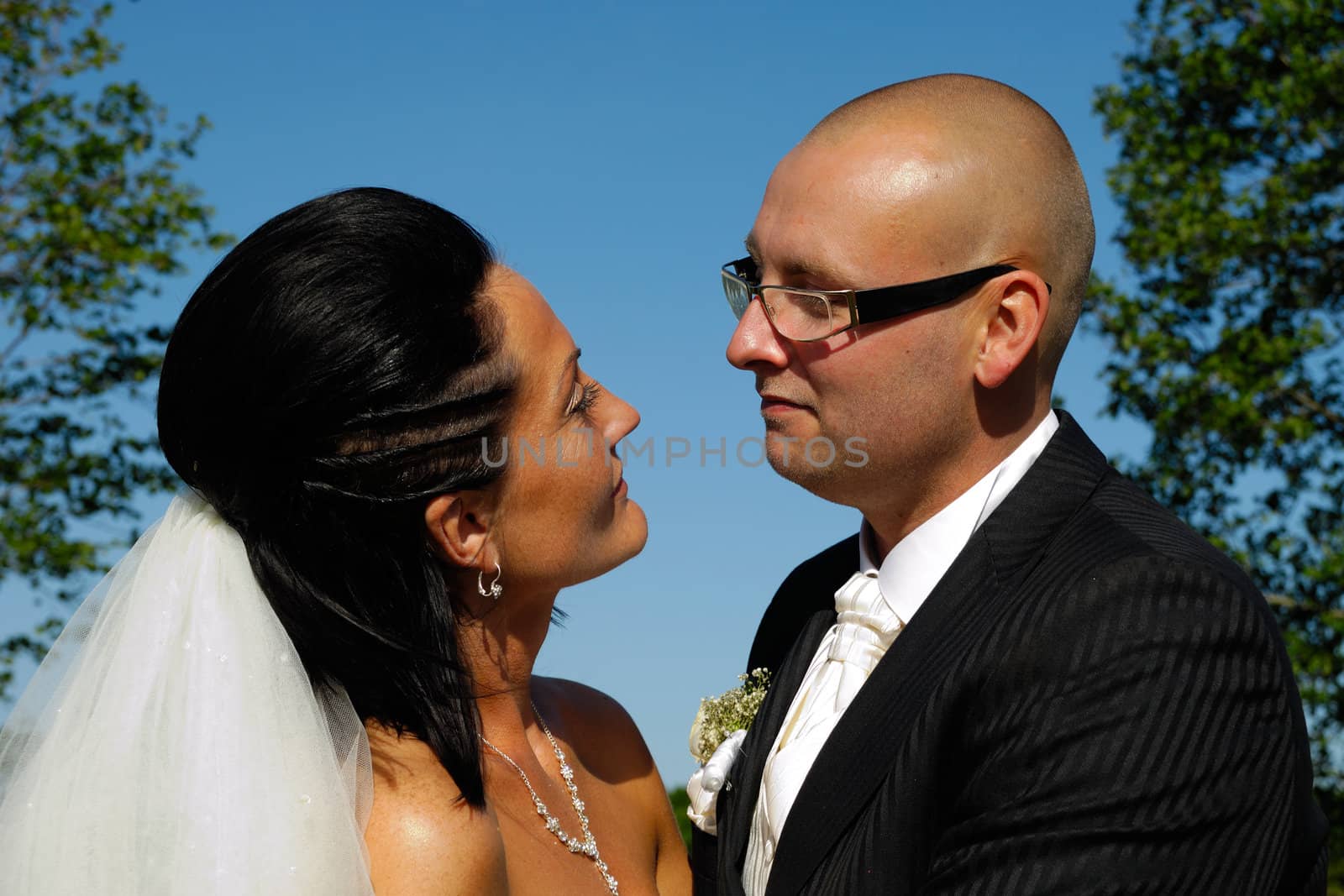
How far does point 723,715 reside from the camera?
478 cm

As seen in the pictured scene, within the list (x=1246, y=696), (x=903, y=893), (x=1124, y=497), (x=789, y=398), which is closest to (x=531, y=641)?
(x=789, y=398)

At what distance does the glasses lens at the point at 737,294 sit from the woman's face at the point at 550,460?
605mm

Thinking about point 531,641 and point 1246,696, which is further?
point 531,641

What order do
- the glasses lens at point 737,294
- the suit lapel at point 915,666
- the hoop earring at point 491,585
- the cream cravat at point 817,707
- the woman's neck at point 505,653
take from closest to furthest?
the suit lapel at point 915,666
the cream cravat at point 817,707
the hoop earring at point 491,585
the woman's neck at point 505,653
the glasses lens at point 737,294

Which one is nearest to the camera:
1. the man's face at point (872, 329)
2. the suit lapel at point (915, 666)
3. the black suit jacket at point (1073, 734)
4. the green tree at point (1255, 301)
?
the black suit jacket at point (1073, 734)

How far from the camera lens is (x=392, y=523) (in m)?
4.01

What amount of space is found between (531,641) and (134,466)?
30.3 ft

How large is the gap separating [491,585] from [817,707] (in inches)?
43.1

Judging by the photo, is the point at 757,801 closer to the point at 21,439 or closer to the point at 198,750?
the point at 198,750

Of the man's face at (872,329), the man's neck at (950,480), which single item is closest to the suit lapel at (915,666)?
the man's neck at (950,480)

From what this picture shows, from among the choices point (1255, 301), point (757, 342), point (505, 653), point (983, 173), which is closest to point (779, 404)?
point (757, 342)

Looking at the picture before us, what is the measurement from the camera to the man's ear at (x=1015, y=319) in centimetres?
415

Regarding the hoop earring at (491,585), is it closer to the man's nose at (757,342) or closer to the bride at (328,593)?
the bride at (328,593)

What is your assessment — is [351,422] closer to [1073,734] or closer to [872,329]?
[872,329]
